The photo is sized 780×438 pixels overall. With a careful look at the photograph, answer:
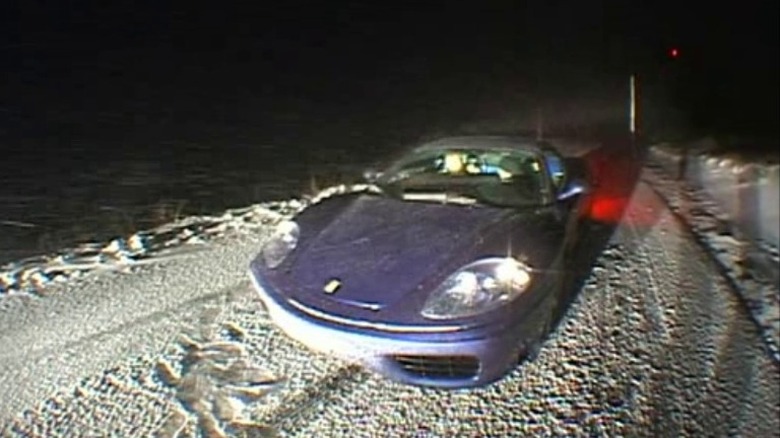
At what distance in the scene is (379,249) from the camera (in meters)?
0.53

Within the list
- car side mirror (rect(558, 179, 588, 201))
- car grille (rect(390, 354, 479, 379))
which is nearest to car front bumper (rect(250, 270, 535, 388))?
car grille (rect(390, 354, 479, 379))

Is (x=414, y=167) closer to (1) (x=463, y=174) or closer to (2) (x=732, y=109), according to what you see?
(1) (x=463, y=174)

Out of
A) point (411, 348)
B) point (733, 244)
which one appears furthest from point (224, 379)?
point (733, 244)

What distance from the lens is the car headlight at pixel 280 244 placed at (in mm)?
540

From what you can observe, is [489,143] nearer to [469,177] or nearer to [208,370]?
[469,177]

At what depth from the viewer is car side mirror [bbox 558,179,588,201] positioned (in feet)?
1.92

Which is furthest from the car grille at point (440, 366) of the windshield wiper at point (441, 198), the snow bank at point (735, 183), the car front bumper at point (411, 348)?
the snow bank at point (735, 183)

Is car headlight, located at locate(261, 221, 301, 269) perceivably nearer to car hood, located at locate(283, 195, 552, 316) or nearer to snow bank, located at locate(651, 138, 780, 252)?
car hood, located at locate(283, 195, 552, 316)

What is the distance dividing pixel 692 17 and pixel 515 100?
0.49ft

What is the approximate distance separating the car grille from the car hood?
0.04m

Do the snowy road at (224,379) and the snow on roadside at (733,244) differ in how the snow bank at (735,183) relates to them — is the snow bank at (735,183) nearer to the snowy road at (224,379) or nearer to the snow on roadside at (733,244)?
the snow on roadside at (733,244)

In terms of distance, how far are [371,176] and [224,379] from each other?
0.54ft

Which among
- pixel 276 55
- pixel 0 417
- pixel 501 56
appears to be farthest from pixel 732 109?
pixel 0 417

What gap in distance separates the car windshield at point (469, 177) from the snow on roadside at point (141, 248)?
0.03 m
